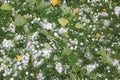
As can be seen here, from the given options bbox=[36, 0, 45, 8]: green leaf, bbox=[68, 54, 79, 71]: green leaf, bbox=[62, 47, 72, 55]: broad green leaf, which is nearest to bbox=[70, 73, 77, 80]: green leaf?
bbox=[68, 54, 79, 71]: green leaf

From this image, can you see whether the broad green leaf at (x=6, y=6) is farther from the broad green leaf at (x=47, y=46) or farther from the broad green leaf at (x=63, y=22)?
the broad green leaf at (x=47, y=46)

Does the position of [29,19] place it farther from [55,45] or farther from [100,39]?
[100,39]

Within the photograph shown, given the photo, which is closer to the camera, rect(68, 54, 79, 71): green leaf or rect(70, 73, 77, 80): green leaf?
rect(70, 73, 77, 80): green leaf

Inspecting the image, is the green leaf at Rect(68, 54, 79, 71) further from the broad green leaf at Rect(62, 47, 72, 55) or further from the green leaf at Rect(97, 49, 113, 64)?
the green leaf at Rect(97, 49, 113, 64)

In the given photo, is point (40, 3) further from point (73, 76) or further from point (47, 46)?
point (73, 76)

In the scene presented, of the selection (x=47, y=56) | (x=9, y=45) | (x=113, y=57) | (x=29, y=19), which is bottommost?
(x=113, y=57)

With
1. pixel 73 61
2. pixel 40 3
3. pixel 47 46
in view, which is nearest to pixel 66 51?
pixel 73 61

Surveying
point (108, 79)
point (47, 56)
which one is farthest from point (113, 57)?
point (47, 56)

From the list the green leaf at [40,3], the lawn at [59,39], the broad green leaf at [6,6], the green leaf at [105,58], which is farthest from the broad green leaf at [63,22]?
the broad green leaf at [6,6]
